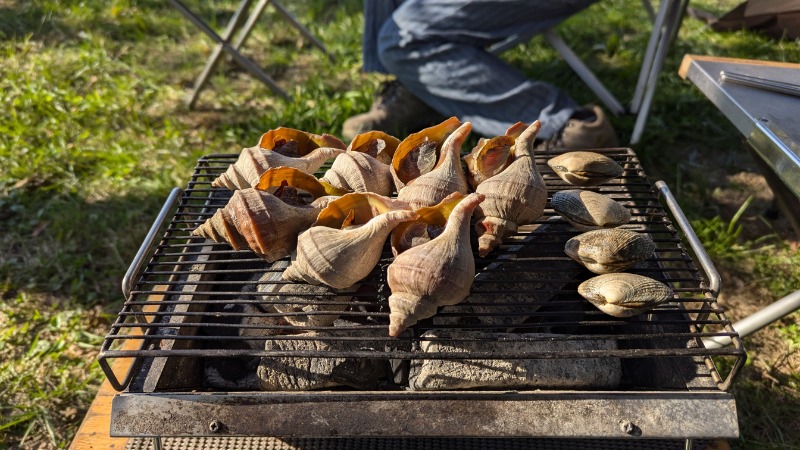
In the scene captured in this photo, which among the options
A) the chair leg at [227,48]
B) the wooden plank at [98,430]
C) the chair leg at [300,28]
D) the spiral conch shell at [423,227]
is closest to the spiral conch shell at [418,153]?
the spiral conch shell at [423,227]

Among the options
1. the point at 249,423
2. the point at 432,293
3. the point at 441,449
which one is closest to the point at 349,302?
the point at 432,293

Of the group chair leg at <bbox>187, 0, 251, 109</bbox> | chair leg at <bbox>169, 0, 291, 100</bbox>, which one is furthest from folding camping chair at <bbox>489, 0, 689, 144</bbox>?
chair leg at <bbox>187, 0, 251, 109</bbox>

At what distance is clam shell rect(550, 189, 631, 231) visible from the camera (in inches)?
69.9

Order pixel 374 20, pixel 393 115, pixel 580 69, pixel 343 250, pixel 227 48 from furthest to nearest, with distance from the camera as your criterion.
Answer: pixel 227 48
pixel 393 115
pixel 374 20
pixel 580 69
pixel 343 250

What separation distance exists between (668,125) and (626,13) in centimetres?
174

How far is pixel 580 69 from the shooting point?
12.0 feet

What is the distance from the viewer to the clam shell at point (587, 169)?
6.38 ft

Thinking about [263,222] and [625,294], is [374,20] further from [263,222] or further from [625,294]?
[625,294]

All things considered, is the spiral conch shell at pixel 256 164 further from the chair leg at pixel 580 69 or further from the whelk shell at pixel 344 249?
the chair leg at pixel 580 69

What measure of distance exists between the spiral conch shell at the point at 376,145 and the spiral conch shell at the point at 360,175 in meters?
0.13

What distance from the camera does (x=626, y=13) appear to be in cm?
528

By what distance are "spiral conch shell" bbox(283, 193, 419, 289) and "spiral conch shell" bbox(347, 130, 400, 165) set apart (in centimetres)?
41

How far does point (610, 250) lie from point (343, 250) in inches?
27.8

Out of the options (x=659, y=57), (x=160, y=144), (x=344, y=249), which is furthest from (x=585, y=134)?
(x=160, y=144)
